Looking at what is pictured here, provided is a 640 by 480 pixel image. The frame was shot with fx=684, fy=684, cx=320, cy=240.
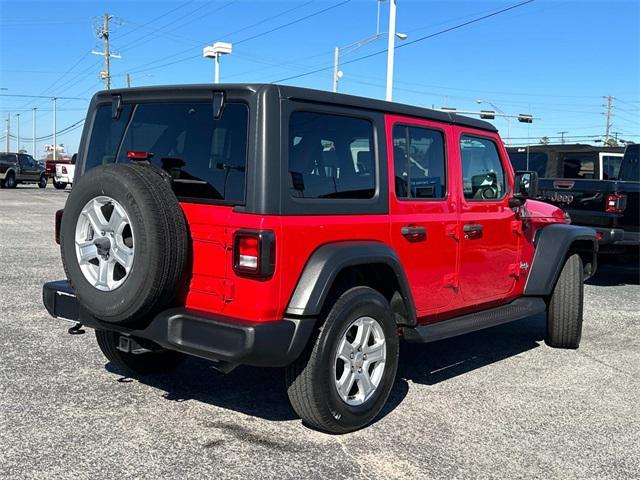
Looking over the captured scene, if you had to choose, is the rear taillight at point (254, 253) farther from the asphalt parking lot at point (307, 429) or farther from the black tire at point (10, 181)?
the black tire at point (10, 181)

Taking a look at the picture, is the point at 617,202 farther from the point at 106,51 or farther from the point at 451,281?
the point at 106,51

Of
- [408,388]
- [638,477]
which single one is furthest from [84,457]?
[638,477]

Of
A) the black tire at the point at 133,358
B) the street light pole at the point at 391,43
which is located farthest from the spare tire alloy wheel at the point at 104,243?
the street light pole at the point at 391,43

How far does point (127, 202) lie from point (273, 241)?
80 centimetres

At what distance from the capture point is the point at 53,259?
10.6 metres

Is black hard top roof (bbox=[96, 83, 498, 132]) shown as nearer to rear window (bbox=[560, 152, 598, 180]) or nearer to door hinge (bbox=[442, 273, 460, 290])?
door hinge (bbox=[442, 273, 460, 290])

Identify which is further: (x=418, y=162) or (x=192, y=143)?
(x=418, y=162)

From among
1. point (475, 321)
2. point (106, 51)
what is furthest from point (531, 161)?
point (106, 51)

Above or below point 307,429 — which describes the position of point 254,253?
above

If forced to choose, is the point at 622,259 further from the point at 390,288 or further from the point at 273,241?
the point at 273,241

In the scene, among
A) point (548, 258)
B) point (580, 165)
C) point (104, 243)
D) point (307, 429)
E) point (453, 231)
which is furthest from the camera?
point (580, 165)

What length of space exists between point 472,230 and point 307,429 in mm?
Answer: 1965

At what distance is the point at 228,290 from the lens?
366 centimetres

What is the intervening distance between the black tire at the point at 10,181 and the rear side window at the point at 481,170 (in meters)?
35.9
